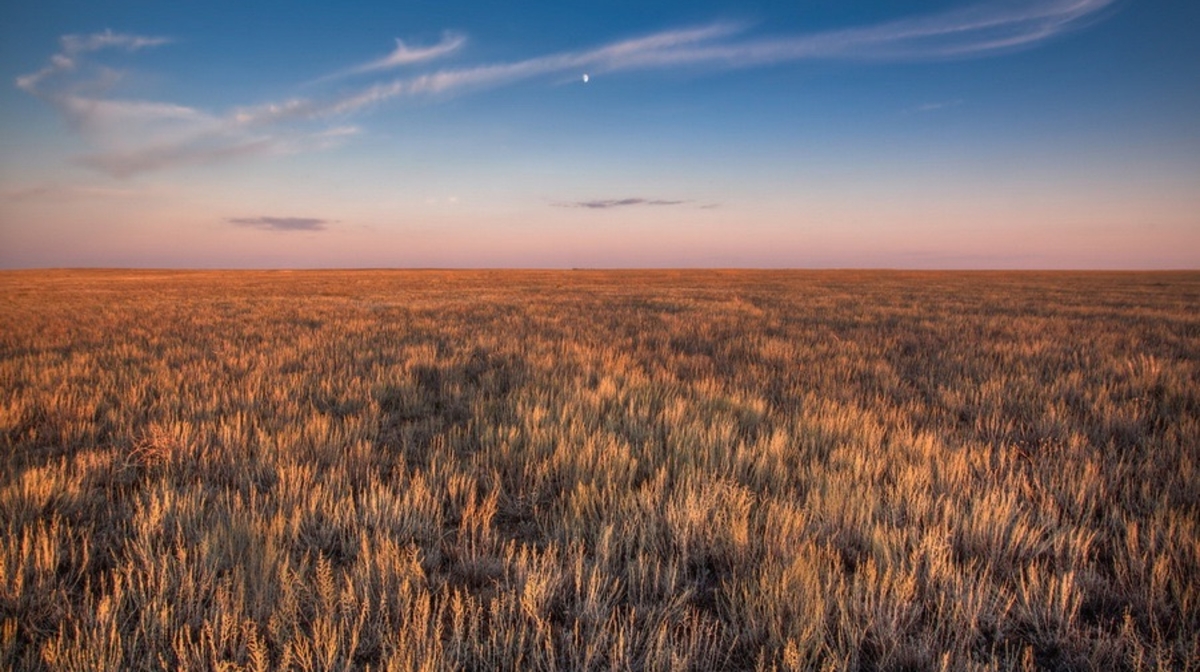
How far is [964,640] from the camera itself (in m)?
2.06

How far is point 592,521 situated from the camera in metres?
3.00

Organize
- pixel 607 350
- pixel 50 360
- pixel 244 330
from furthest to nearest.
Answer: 1. pixel 244 330
2. pixel 607 350
3. pixel 50 360

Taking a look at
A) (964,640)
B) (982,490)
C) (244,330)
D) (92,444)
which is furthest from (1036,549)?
(244,330)

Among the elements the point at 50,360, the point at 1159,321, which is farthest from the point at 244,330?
the point at 1159,321

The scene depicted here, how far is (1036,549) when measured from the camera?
9.15 feet

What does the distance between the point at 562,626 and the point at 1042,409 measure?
652 centimetres

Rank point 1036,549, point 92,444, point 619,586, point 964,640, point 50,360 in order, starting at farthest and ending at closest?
point 50,360, point 92,444, point 1036,549, point 619,586, point 964,640

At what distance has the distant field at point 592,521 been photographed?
6.63 ft

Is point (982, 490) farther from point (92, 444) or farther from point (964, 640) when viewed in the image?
point (92, 444)

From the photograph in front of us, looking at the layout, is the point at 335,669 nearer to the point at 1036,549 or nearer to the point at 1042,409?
the point at 1036,549

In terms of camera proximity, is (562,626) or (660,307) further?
(660,307)

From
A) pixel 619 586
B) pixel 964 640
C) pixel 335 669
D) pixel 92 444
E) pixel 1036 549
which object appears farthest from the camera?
pixel 92 444

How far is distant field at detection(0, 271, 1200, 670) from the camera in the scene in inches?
79.6

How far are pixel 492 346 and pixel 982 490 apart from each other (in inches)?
322
